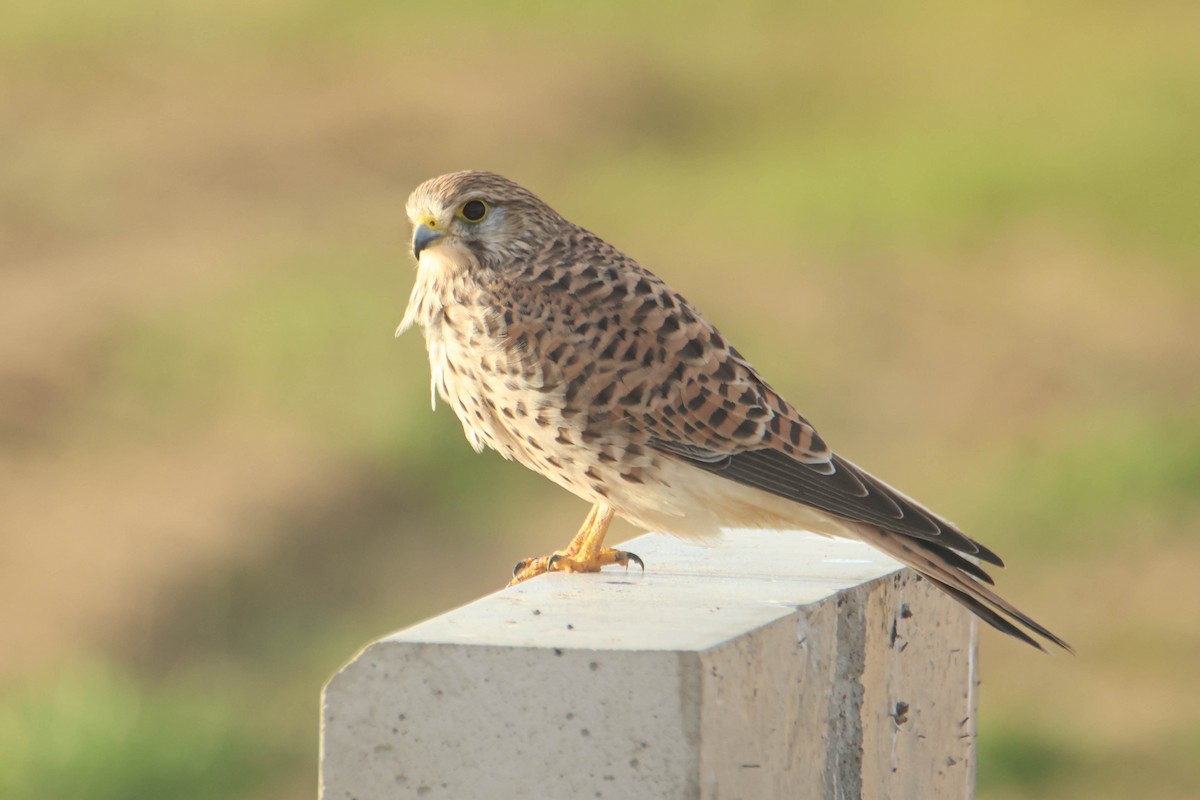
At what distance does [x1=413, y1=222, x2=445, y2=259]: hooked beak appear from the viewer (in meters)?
4.20

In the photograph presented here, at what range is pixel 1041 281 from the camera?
1384 cm

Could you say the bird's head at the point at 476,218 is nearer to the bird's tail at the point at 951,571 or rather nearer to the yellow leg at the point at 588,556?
the yellow leg at the point at 588,556

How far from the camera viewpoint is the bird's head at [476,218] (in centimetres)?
422

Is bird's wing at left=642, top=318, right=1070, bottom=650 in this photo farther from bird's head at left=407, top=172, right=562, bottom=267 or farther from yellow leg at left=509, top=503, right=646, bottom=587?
bird's head at left=407, top=172, right=562, bottom=267

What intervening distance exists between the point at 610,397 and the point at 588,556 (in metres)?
0.32

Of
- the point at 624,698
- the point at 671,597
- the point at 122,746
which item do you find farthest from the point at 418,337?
the point at 624,698

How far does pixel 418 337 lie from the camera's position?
40.6ft

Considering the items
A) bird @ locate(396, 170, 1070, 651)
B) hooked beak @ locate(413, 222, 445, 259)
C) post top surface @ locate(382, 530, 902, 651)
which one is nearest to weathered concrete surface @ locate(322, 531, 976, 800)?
post top surface @ locate(382, 530, 902, 651)

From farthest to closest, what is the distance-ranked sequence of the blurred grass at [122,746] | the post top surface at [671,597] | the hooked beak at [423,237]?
the blurred grass at [122,746], the hooked beak at [423,237], the post top surface at [671,597]

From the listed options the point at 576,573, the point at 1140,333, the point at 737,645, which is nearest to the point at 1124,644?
the point at 1140,333

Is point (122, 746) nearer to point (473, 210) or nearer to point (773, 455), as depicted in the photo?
point (473, 210)

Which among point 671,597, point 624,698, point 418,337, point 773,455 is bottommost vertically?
point 624,698

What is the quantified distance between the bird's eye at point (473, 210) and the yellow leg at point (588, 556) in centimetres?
64

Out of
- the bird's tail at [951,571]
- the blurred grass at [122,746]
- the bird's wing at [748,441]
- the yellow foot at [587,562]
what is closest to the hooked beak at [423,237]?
the bird's wing at [748,441]
